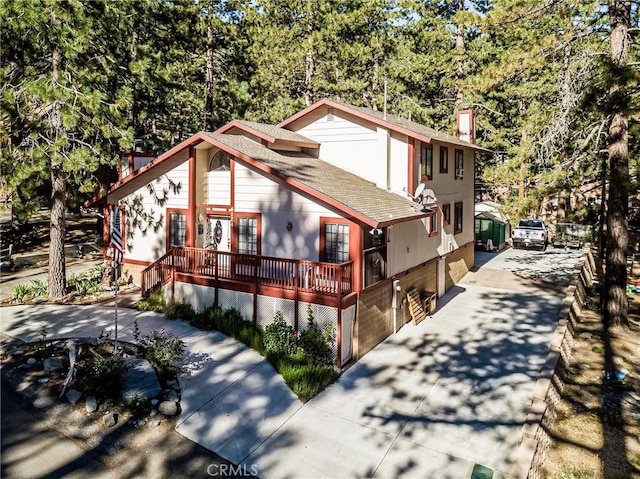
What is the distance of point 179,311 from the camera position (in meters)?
14.1

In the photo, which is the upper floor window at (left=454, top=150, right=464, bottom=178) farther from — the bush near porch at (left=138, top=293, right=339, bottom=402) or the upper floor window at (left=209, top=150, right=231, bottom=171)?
the bush near porch at (left=138, top=293, right=339, bottom=402)

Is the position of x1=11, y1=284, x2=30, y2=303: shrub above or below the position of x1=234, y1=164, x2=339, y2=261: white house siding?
below

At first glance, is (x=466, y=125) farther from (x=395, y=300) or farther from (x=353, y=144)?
(x=395, y=300)

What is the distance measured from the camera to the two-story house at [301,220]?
486 inches

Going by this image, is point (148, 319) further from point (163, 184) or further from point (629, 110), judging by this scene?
point (629, 110)

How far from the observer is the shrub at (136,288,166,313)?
1466cm

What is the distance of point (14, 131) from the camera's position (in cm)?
1507

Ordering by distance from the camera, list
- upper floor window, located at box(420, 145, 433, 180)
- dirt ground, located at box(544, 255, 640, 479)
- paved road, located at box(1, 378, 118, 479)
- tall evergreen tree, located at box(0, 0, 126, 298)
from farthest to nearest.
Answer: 1. upper floor window, located at box(420, 145, 433, 180)
2. tall evergreen tree, located at box(0, 0, 126, 298)
3. dirt ground, located at box(544, 255, 640, 479)
4. paved road, located at box(1, 378, 118, 479)

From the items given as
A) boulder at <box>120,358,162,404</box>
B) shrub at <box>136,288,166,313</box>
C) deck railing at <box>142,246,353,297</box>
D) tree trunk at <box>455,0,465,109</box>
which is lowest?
boulder at <box>120,358,162,404</box>

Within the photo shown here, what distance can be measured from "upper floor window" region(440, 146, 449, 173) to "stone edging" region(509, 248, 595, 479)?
7.07 m

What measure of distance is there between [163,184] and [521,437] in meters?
13.6

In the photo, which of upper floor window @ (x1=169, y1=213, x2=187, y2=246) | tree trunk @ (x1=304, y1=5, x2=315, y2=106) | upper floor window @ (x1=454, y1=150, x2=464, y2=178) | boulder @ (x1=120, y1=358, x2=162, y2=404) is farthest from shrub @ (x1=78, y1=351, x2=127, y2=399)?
tree trunk @ (x1=304, y1=5, x2=315, y2=106)

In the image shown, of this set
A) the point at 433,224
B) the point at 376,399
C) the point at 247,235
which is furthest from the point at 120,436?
the point at 433,224

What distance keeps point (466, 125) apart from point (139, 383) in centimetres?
2067
